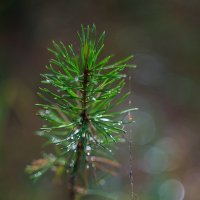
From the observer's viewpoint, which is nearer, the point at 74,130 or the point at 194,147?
the point at 74,130

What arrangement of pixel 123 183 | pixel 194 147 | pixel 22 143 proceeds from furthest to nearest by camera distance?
pixel 194 147 < pixel 22 143 < pixel 123 183

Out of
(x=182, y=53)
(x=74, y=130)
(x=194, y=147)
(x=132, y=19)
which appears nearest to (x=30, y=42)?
(x=132, y=19)

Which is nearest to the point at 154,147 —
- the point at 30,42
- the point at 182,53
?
the point at 182,53

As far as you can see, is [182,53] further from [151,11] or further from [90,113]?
[90,113]

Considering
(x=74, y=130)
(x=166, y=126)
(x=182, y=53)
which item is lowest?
(x=74, y=130)

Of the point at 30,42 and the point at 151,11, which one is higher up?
the point at 151,11

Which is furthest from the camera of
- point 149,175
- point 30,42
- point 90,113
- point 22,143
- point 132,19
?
point 132,19
